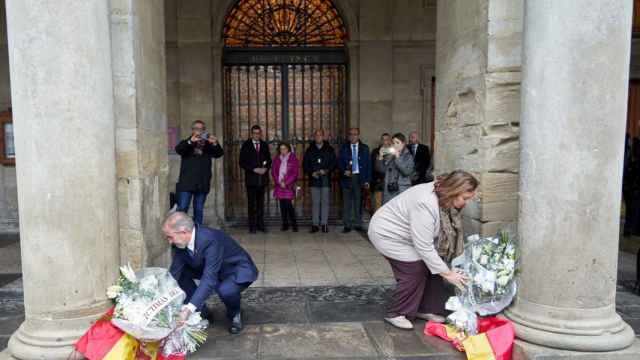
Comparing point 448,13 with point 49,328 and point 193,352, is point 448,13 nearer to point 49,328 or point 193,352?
point 193,352

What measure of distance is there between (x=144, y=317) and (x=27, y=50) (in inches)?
70.4

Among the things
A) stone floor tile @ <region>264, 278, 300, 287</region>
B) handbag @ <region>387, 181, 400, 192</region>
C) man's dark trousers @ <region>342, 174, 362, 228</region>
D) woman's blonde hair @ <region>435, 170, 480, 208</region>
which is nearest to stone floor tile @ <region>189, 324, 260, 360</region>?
stone floor tile @ <region>264, 278, 300, 287</region>

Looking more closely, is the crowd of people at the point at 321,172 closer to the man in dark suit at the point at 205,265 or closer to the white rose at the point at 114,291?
the man in dark suit at the point at 205,265

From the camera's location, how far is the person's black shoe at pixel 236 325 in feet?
12.9

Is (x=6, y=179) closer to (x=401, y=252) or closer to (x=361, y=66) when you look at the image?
(x=361, y=66)

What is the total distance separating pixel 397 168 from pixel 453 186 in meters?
3.67

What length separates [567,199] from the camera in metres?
3.32

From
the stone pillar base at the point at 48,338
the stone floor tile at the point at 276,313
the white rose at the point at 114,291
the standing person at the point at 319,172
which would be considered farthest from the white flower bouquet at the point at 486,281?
the standing person at the point at 319,172

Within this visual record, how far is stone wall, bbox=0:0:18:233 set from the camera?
8312 millimetres

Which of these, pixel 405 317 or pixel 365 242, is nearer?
pixel 405 317

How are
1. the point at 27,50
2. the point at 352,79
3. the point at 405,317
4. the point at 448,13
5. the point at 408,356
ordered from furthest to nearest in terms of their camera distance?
the point at 352,79 → the point at 448,13 → the point at 405,317 → the point at 408,356 → the point at 27,50

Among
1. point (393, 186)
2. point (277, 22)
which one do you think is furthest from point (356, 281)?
point (277, 22)

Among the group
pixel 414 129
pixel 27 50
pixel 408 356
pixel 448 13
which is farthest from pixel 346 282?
pixel 414 129

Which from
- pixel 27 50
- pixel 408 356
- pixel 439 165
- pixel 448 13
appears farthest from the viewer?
pixel 439 165
